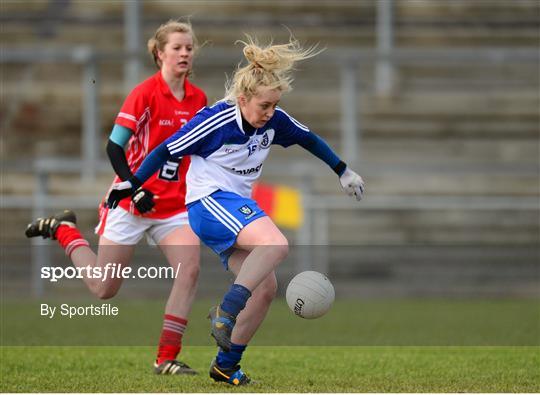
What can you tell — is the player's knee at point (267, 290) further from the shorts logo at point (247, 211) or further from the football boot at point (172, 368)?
the football boot at point (172, 368)

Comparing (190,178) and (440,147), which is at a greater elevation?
(190,178)

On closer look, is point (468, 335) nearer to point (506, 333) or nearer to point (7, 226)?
point (506, 333)

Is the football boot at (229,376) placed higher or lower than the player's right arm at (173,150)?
lower

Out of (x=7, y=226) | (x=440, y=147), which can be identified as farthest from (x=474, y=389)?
(x=440, y=147)

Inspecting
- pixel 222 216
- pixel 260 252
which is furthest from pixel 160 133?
pixel 260 252

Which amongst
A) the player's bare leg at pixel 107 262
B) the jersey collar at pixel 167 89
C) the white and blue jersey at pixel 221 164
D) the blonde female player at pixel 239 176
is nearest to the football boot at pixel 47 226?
the player's bare leg at pixel 107 262

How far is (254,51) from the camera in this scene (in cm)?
574

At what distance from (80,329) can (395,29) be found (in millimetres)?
9555

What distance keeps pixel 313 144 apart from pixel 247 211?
27.8 inches

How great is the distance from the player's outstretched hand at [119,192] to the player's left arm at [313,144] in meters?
0.80

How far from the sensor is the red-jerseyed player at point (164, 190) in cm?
654

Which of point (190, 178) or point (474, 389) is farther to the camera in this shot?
point (190, 178)

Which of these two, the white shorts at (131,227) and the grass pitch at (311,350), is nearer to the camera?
the grass pitch at (311,350)

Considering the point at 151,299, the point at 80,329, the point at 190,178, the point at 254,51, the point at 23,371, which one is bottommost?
the point at 151,299
